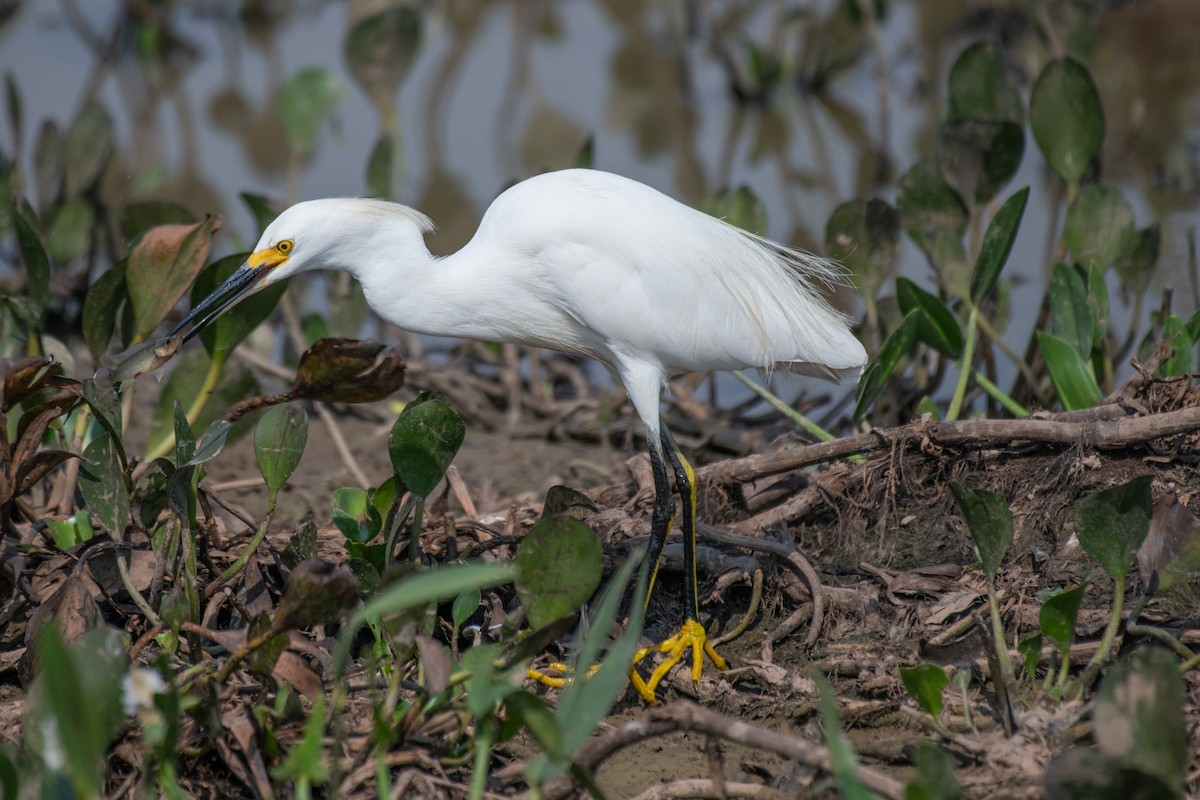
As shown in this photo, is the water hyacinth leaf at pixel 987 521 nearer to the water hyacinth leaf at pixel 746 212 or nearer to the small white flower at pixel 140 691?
the small white flower at pixel 140 691

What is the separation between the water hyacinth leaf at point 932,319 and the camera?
383 cm

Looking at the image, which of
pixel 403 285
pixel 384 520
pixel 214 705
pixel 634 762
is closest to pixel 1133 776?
pixel 634 762

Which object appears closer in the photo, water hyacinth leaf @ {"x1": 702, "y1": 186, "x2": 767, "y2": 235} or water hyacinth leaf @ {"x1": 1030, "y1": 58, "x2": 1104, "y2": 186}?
water hyacinth leaf @ {"x1": 1030, "y1": 58, "x2": 1104, "y2": 186}

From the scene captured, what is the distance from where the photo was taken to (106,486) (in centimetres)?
286

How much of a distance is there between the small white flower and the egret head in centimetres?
109

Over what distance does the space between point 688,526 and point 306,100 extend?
2895mm

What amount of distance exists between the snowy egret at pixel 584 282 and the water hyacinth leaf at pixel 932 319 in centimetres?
50

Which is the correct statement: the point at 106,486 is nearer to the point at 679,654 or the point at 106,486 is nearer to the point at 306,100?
the point at 679,654

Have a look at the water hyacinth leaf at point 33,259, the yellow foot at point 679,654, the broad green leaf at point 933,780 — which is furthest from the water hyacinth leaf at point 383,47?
the broad green leaf at point 933,780

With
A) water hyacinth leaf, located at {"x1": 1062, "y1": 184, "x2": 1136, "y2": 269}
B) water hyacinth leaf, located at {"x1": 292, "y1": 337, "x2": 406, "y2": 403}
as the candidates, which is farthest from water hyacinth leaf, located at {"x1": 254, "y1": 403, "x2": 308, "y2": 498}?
water hyacinth leaf, located at {"x1": 1062, "y1": 184, "x2": 1136, "y2": 269}

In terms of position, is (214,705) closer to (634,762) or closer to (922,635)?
(634,762)

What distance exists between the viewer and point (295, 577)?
7.66 feet

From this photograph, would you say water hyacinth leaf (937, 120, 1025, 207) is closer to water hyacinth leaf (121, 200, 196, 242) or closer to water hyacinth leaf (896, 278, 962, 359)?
water hyacinth leaf (896, 278, 962, 359)

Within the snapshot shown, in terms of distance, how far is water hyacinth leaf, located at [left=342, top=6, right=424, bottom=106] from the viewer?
5.72m
